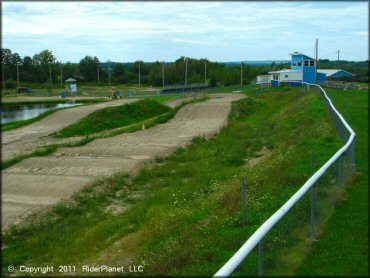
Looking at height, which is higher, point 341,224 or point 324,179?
point 324,179

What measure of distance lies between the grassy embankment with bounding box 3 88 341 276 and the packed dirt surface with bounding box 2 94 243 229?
2.21 ft

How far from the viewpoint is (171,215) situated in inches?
371

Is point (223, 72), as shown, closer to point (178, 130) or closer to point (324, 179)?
point (178, 130)

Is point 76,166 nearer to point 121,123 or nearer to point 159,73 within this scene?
point 121,123

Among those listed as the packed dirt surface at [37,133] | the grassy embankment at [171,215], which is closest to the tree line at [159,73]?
the packed dirt surface at [37,133]

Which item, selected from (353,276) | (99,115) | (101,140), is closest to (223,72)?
(99,115)

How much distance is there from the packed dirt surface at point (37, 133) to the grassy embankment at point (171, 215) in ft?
25.7

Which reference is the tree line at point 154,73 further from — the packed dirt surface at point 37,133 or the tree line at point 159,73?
the packed dirt surface at point 37,133

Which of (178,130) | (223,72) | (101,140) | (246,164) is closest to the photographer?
(246,164)

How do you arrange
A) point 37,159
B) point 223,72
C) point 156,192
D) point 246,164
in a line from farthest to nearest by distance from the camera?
point 223,72 < point 37,159 < point 246,164 < point 156,192

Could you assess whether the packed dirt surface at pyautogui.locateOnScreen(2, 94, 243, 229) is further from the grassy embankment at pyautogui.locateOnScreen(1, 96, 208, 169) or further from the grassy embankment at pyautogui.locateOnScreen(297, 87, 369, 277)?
the grassy embankment at pyautogui.locateOnScreen(297, 87, 369, 277)

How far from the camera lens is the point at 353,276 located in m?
5.00

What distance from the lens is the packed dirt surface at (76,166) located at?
1113cm

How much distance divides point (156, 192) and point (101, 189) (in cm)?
157
